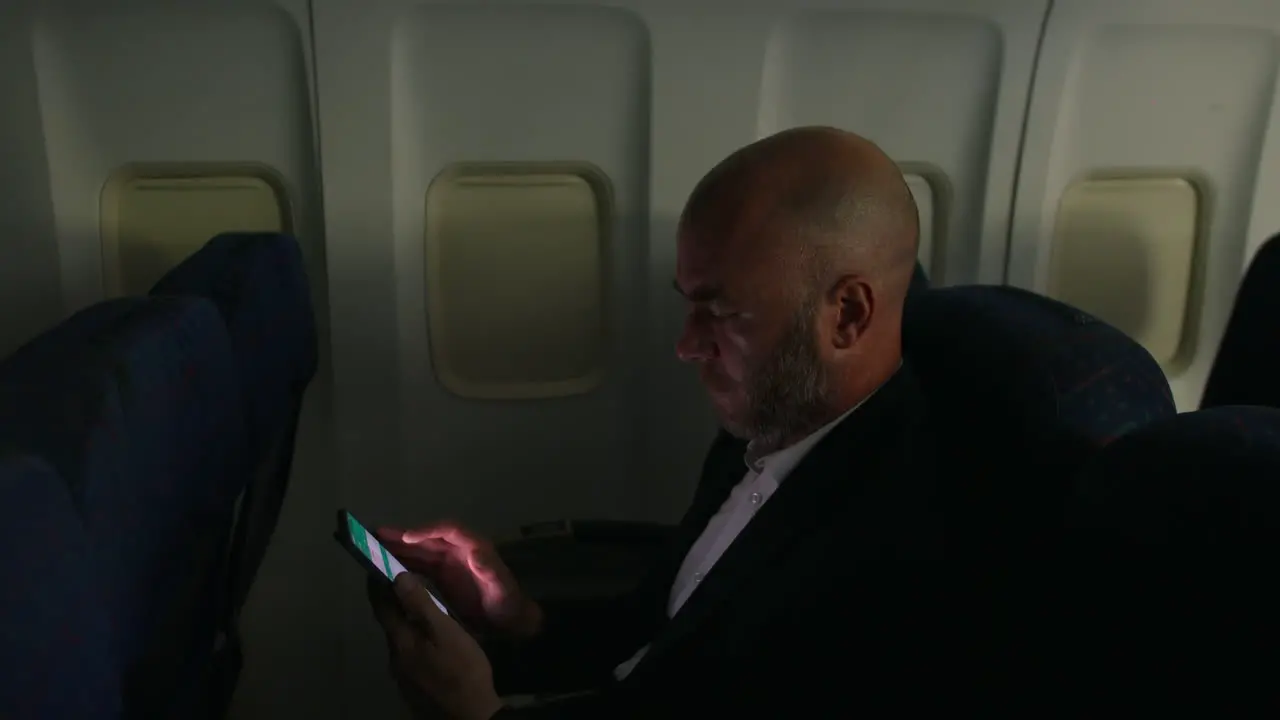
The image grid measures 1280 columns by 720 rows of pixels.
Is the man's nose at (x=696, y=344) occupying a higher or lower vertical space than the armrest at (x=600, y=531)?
higher

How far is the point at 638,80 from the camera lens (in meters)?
1.93

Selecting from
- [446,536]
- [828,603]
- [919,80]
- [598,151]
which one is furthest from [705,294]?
[919,80]

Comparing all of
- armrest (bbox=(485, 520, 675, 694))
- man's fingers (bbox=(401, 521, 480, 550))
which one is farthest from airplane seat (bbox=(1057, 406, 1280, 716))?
man's fingers (bbox=(401, 521, 480, 550))

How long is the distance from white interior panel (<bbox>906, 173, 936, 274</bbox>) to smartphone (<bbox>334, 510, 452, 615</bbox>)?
1299 millimetres

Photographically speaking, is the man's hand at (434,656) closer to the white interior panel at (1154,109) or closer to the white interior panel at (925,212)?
the white interior panel at (925,212)

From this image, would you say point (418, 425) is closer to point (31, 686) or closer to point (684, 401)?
point (684, 401)

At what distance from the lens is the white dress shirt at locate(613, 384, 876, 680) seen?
1.35m

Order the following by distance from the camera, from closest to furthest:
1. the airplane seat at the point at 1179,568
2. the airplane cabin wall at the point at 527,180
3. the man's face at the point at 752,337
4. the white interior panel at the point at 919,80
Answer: the airplane seat at the point at 1179,568 < the man's face at the point at 752,337 < the airplane cabin wall at the point at 527,180 < the white interior panel at the point at 919,80

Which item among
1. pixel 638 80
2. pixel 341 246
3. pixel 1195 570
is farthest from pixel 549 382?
pixel 1195 570

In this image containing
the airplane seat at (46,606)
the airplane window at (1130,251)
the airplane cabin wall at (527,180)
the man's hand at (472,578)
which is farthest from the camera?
the airplane window at (1130,251)

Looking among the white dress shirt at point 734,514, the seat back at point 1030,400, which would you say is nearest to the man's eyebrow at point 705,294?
the white dress shirt at point 734,514

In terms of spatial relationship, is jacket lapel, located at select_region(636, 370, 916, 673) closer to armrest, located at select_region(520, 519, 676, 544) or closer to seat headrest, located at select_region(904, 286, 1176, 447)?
seat headrest, located at select_region(904, 286, 1176, 447)

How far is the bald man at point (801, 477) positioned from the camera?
118cm

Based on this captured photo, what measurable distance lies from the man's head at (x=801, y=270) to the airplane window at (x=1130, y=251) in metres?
1.16
